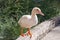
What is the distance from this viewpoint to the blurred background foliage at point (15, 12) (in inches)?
198

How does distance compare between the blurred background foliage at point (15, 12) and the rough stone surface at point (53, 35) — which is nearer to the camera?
the blurred background foliage at point (15, 12)

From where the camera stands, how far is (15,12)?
6.00m

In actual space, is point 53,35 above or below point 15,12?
below

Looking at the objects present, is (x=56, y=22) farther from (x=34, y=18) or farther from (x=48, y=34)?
(x=34, y=18)

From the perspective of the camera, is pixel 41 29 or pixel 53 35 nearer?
pixel 41 29

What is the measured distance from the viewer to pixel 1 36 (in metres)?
4.73

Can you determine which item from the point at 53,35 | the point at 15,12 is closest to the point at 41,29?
the point at 53,35

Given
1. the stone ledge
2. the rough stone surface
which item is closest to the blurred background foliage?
the stone ledge

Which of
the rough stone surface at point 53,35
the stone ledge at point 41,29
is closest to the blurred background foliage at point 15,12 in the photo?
the stone ledge at point 41,29

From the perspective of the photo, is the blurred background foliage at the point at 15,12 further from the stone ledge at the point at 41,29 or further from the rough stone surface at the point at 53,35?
the rough stone surface at the point at 53,35

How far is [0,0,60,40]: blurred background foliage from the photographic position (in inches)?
198

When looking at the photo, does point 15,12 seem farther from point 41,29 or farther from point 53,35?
point 53,35

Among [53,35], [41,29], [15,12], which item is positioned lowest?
[53,35]

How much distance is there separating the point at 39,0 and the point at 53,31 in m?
1.27
